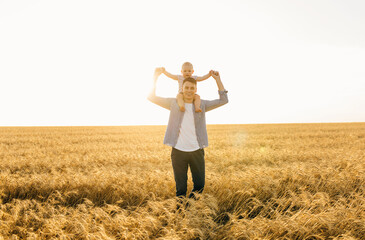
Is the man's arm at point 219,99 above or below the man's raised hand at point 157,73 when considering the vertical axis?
below

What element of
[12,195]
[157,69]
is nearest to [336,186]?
[157,69]

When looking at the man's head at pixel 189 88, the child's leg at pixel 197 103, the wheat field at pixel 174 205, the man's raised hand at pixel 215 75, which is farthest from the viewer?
the man's raised hand at pixel 215 75

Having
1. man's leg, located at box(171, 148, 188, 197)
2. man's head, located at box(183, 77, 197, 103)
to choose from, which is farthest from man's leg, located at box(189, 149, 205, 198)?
man's head, located at box(183, 77, 197, 103)

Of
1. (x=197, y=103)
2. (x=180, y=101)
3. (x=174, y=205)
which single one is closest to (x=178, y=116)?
(x=180, y=101)

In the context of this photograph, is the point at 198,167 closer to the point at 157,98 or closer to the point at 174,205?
the point at 174,205

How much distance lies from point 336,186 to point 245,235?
11.6 feet

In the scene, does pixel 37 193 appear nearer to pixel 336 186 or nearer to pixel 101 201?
pixel 101 201

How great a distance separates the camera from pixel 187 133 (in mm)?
3709

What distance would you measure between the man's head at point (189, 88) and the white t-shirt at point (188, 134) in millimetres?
160

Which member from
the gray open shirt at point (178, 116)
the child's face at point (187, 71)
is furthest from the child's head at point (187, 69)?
the gray open shirt at point (178, 116)

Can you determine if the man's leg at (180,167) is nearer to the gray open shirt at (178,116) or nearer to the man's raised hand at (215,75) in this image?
the gray open shirt at (178,116)

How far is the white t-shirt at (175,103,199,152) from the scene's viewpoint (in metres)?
3.64

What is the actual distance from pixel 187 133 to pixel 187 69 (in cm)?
103

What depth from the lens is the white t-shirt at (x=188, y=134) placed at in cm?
364
